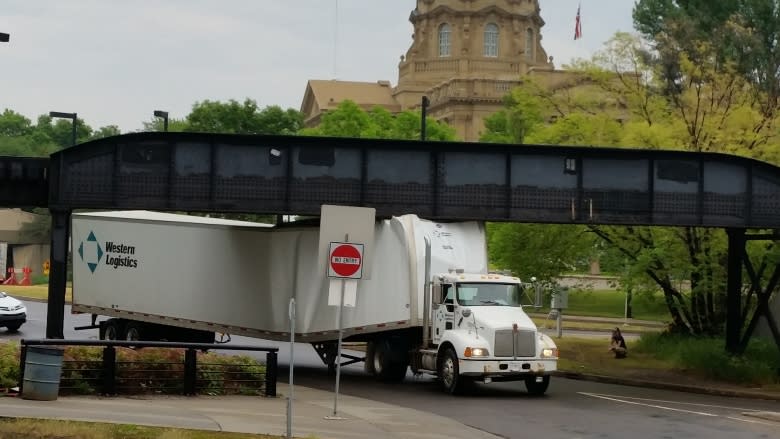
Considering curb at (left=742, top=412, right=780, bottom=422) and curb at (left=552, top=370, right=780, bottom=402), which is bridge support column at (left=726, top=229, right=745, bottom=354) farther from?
curb at (left=742, top=412, right=780, bottom=422)

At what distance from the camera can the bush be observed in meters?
31.3

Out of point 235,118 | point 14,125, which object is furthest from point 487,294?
point 14,125

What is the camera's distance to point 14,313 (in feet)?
140

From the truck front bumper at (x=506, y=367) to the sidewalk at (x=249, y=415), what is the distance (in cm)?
269

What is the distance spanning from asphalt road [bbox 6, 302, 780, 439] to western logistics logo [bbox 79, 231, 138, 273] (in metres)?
4.80

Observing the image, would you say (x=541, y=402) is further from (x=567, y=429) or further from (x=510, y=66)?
(x=510, y=66)

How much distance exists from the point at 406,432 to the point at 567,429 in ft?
9.11

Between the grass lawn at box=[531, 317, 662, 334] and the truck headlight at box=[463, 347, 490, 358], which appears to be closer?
the truck headlight at box=[463, 347, 490, 358]

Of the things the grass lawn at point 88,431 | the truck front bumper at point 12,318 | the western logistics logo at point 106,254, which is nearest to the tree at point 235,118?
the truck front bumper at point 12,318

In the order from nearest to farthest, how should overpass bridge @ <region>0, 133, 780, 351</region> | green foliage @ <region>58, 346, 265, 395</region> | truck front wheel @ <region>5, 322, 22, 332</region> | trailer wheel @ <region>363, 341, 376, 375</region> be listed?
green foliage @ <region>58, 346, 265, 395</region>
overpass bridge @ <region>0, 133, 780, 351</region>
trailer wheel @ <region>363, 341, 376, 375</region>
truck front wheel @ <region>5, 322, 22, 332</region>

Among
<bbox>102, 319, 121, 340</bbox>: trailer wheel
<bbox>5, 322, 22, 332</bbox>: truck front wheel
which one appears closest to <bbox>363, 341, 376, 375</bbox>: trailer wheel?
<bbox>102, 319, 121, 340</bbox>: trailer wheel

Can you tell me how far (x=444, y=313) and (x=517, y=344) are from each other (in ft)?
5.77

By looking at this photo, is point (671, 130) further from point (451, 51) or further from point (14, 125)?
point (14, 125)

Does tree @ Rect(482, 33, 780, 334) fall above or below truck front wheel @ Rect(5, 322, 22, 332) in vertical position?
above
